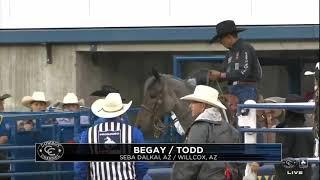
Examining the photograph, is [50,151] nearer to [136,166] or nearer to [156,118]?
[136,166]

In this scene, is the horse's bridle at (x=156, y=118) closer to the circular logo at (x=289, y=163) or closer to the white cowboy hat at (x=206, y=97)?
the white cowboy hat at (x=206, y=97)

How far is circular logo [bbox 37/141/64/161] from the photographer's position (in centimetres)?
631

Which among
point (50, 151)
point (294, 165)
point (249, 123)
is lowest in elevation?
point (294, 165)

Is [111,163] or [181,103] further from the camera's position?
[181,103]

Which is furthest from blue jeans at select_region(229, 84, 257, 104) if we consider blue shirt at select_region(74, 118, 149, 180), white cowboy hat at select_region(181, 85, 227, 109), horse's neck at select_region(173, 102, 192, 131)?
blue shirt at select_region(74, 118, 149, 180)

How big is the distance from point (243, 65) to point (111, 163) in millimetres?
1997

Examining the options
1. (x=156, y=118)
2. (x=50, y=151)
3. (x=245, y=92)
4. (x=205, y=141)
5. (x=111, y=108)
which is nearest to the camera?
(x=205, y=141)

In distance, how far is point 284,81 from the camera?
13023mm

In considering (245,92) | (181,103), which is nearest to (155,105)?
(181,103)

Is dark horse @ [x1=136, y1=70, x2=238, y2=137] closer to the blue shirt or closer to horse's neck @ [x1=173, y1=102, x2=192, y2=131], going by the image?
horse's neck @ [x1=173, y1=102, x2=192, y2=131]

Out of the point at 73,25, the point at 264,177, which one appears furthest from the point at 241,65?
the point at 73,25

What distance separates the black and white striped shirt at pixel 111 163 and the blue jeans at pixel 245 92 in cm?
166

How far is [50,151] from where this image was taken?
636cm

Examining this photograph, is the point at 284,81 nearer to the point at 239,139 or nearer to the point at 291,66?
the point at 291,66
